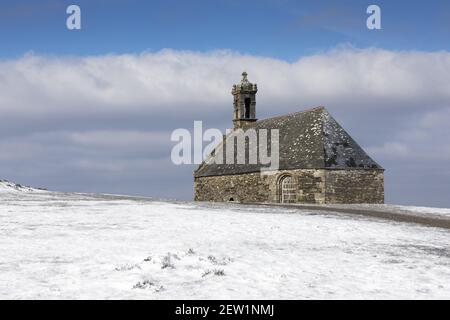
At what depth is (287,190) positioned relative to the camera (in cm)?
4012

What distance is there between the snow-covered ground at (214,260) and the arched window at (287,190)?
71.7 ft

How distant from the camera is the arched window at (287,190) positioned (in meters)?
39.4

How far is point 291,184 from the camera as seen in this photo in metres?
39.9

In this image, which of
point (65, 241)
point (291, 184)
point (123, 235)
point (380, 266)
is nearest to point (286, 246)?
point (380, 266)

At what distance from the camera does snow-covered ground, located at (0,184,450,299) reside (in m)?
8.41

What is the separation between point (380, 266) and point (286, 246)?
2.72 m

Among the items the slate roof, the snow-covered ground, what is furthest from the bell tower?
the snow-covered ground

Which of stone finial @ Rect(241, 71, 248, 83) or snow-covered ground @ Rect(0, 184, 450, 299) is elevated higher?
stone finial @ Rect(241, 71, 248, 83)

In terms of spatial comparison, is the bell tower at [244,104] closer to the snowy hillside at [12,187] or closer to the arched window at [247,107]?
the arched window at [247,107]

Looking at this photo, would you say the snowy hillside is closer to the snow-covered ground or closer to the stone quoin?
the stone quoin

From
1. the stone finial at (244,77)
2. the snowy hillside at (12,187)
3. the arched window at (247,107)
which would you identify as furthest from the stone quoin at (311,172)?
the snowy hillside at (12,187)

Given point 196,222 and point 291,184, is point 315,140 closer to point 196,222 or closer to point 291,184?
point 291,184
